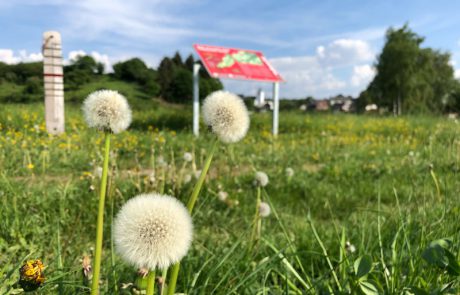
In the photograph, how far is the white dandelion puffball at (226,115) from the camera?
949mm

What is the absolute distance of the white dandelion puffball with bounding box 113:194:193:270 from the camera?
783 mm

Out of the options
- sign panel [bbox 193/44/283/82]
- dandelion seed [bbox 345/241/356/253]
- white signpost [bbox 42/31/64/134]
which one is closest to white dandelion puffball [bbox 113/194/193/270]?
dandelion seed [bbox 345/241/356/253]

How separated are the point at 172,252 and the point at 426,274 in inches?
42.2

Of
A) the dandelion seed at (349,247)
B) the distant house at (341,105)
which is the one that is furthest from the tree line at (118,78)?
the dandelion seed at (349,247)

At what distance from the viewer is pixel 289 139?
8.69 meters

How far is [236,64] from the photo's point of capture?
9.91m

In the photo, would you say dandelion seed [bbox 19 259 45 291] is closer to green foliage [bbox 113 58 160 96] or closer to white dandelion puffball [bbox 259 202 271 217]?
white dandelion puffball [bbox 259 202 271 217]

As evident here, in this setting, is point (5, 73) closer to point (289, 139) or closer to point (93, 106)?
point (289, 139)

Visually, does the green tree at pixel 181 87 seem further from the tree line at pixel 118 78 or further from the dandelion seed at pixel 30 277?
the dandelion seed at pixel 30 277

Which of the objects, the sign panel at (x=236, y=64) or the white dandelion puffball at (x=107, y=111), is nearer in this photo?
the white dandelion puffball at (x=107, y=111)

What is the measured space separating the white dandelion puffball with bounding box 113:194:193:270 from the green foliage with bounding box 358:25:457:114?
35171 millimetres

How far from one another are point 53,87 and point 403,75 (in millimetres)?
32936

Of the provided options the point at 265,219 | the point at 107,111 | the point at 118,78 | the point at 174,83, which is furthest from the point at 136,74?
the point at 107,111

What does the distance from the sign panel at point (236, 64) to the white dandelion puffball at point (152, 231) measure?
8.26 meters
